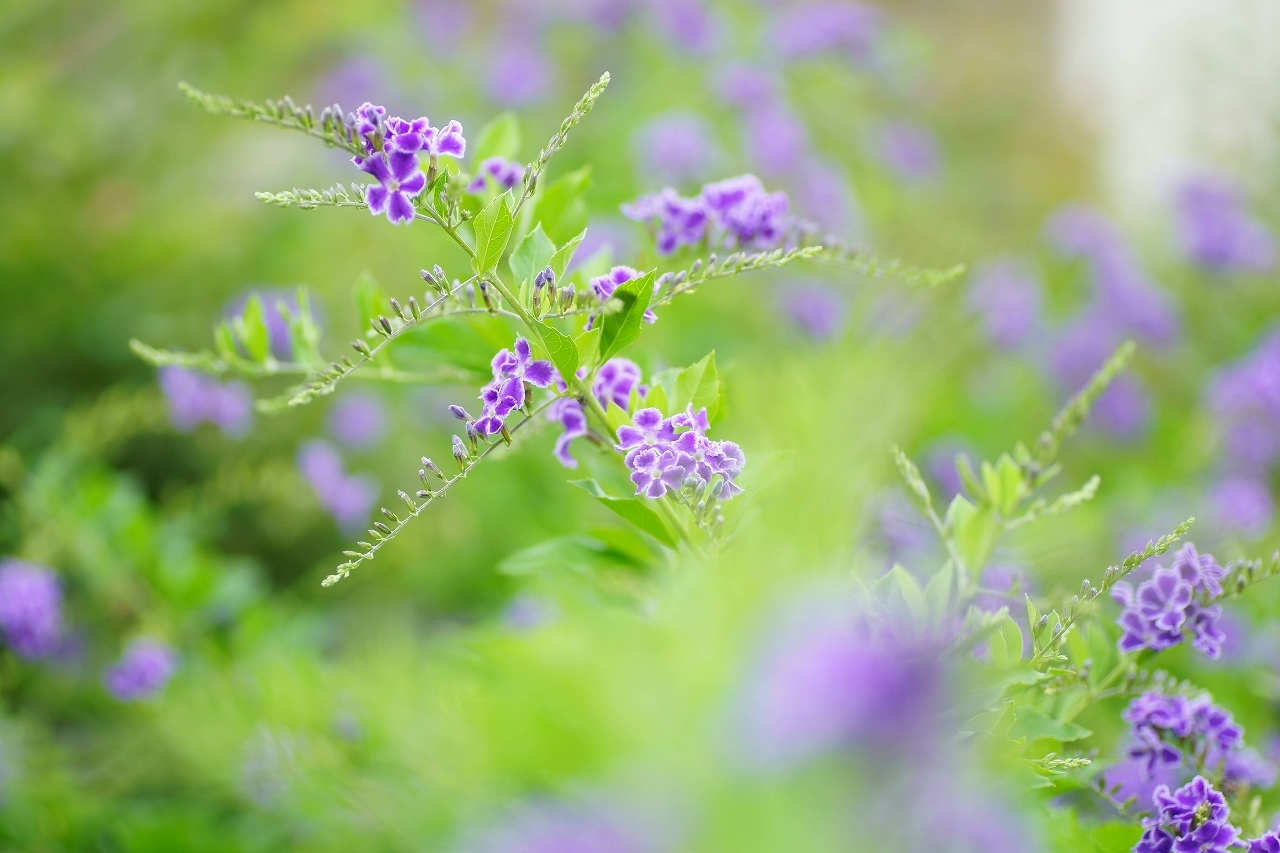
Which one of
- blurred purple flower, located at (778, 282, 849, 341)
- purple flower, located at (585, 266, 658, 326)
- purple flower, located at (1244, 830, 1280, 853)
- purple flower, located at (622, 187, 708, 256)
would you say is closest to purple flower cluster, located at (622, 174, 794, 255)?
purple flower, located at (622, 187, 708, 256)

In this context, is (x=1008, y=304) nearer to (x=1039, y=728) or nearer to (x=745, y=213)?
(x=745, y=213)

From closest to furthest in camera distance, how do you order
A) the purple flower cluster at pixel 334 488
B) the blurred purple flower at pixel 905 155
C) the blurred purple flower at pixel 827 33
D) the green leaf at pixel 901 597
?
1. the green leaf at pixel 901 597
2. the purple flower cluster at pixel 334 488
3. the blurred purple flower at pixel 827 33
4. the blurred purple flower at pixel 905 155

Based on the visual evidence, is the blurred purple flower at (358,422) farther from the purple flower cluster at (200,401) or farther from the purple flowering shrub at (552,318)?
the purple flowering shrub at (552,318)

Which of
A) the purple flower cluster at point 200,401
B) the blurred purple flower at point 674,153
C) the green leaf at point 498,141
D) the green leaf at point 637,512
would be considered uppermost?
the blurred purple flower at point 674,153

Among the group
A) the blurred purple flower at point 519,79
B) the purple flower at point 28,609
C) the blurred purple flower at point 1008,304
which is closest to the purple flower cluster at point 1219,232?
the blurred purple flower at point 1008,304

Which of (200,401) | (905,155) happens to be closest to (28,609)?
(200,401)

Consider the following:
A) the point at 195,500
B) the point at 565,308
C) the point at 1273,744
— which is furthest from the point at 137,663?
the point at 1273,744
